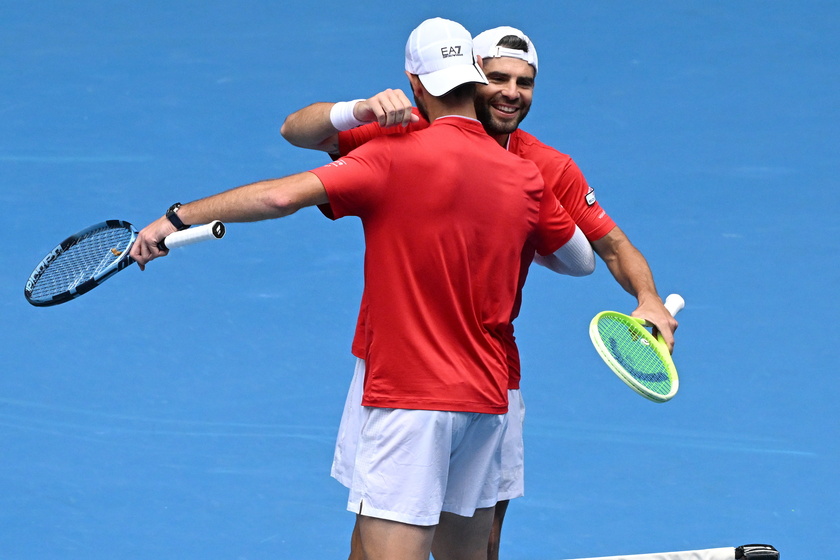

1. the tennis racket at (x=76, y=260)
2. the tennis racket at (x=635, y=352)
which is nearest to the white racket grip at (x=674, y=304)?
the tennis racket at (x=635, y=352)

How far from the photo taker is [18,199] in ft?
28.0

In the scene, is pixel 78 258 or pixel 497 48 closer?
pixel 497 48

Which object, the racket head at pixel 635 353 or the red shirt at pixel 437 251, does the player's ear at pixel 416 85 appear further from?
the racket head at pixel 635 353

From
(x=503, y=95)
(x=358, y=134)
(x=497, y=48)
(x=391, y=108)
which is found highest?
(x=497, y=48)

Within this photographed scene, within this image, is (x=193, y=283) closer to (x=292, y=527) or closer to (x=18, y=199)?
(x=18, y=199)

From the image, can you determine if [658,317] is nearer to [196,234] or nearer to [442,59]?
[442,59]

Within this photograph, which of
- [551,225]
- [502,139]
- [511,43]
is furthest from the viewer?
[502,139]

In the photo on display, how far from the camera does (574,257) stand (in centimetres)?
433

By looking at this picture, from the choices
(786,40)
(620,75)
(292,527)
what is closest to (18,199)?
(292,527)

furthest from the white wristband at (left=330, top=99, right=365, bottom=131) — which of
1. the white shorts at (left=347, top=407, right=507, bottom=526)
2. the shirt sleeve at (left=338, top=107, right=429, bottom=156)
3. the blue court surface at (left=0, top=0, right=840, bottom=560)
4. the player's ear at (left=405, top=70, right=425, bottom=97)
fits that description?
the blue court surface at (left=0, top=0, right=840, bottom=560)

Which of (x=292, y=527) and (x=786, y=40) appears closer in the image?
(x=292, y=527)

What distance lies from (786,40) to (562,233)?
6376mm

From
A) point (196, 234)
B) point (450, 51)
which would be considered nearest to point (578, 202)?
point (450, 51)

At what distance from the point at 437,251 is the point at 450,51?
601 mm
